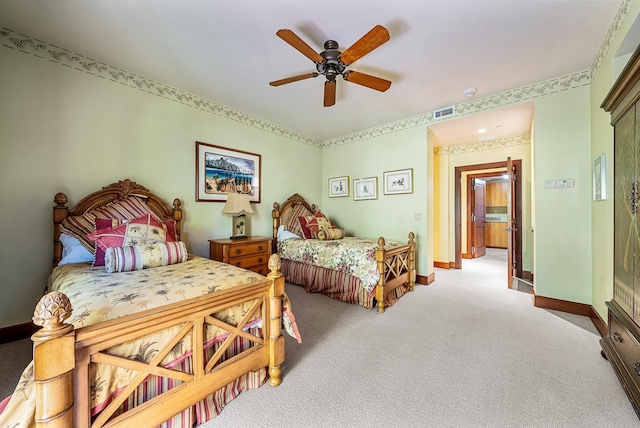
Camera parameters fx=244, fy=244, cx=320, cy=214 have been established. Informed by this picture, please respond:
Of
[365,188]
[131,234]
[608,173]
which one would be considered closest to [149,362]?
[131,234]

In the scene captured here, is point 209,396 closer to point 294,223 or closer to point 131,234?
point 131,234

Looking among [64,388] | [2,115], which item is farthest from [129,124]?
[64,388]

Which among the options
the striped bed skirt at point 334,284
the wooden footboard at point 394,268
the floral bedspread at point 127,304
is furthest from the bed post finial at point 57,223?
the wooden footboard at point 394,268

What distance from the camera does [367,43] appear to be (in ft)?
6.02

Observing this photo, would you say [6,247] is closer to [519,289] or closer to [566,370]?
[566,370]

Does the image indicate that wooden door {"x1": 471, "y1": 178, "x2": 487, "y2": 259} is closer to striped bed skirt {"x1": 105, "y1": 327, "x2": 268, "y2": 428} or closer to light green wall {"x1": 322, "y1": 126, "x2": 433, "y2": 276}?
light green wall {"x1": 322, "y1": 126, "x2": 433, "y2": 276}

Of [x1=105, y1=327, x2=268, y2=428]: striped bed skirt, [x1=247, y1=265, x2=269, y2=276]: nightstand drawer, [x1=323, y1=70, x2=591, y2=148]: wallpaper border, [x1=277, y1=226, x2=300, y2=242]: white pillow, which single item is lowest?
[x1=105, y1=327, x2=268, y2=428]: striped bed skirt

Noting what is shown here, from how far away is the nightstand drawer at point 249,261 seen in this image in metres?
3.04

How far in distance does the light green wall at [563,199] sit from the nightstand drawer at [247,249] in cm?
344

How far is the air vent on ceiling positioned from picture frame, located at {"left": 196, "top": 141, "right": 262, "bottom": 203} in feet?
9.21

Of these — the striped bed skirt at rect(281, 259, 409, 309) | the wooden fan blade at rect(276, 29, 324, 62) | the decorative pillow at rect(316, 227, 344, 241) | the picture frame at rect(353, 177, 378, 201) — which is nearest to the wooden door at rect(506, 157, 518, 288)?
the striped bed skirt at rect(281, 259, 409, 309)

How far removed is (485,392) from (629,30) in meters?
2.75

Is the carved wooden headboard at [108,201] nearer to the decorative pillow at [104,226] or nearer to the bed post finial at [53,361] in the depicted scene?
the decorative pillow at [104,226]

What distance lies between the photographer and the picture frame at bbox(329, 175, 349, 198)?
15.7 feet
